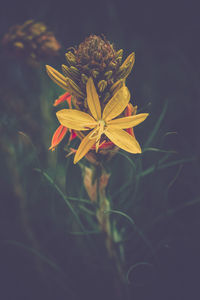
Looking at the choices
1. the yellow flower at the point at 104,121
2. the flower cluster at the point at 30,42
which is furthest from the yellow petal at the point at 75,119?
the flower cluster at the point at 30,42

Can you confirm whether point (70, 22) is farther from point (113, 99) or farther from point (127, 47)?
point (113, 99)

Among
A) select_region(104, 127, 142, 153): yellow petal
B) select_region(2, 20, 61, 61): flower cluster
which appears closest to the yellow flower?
select_region(104, 127, 142, 153): yellow petal

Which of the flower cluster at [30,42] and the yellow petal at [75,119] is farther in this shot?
the flower cluster at [30,42]

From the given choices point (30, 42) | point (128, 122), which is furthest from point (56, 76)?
point (30, 42)

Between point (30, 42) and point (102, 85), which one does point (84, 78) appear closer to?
point (102, 85)

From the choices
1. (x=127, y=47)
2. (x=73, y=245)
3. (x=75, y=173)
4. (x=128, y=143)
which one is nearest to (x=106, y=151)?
(x=128, y=143)

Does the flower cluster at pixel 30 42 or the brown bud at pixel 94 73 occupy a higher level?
the flower cluster at pixel 30 42

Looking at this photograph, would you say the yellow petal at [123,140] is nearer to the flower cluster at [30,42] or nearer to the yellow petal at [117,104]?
the yellow petal at [117,104]

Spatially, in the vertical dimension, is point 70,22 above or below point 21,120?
above

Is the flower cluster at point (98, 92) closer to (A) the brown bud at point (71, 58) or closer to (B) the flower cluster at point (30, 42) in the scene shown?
(A) the brown bud at point (71, 58)
